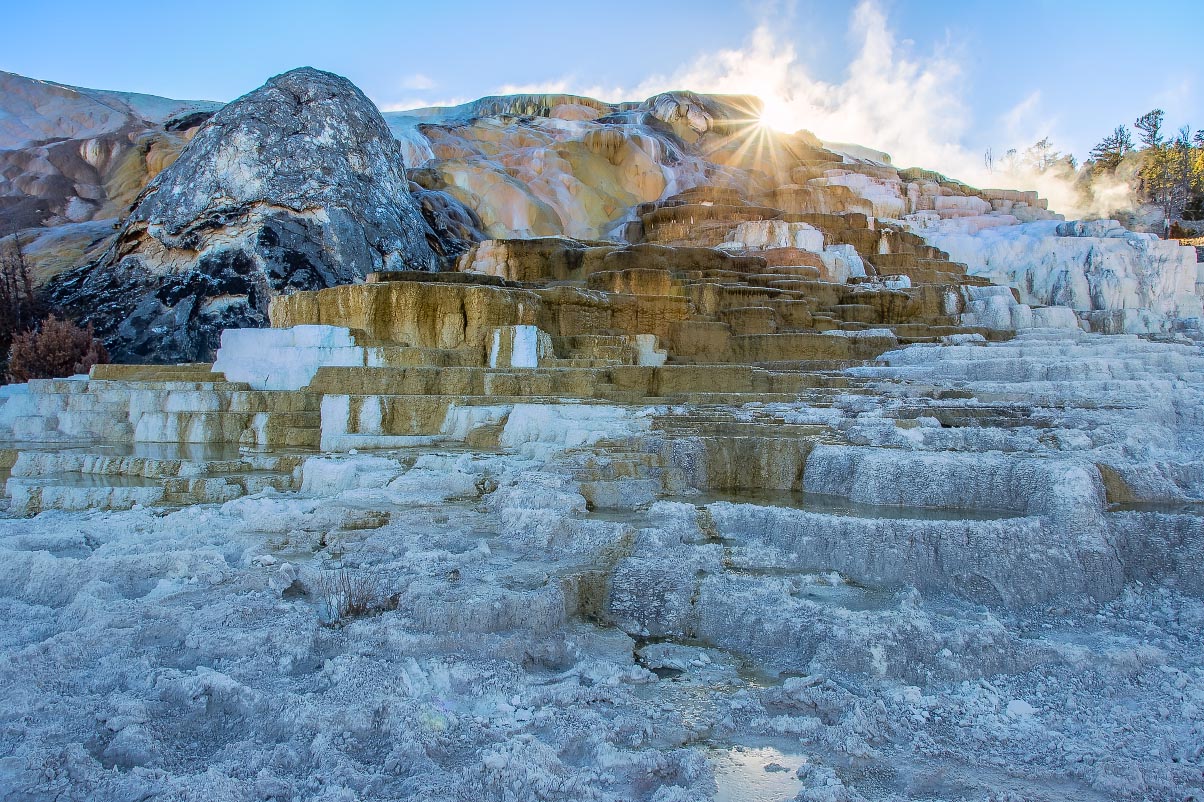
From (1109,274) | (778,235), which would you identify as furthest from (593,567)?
(1109,274)

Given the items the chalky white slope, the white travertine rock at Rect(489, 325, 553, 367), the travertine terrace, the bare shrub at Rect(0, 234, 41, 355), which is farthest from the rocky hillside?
the chalky white slope

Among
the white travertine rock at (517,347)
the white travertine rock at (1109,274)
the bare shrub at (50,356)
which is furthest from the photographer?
the white travertine rock at (1109,274)

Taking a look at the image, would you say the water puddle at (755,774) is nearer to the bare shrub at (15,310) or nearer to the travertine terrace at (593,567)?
the travertine terrace at (593,567)

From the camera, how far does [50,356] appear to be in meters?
11.4

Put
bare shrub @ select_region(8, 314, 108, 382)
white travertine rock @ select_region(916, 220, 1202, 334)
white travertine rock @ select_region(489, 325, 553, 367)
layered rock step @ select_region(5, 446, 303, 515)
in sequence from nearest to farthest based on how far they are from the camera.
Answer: layered rock step @ select_region(5, 446, 303, 515) < white travertine rock @ select_region(489, 325, 553, 367) < bare shrub @ select_region(8, 314, 108, 382) < white travertine rock @ select_region(916, 220, 1202, 334)

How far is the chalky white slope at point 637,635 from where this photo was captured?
7.34 feet

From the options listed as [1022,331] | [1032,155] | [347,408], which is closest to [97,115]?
[347,408]

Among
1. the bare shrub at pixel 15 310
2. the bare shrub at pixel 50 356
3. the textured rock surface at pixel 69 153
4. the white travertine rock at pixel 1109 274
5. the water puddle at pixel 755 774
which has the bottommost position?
the water puddle at pixel 755 774

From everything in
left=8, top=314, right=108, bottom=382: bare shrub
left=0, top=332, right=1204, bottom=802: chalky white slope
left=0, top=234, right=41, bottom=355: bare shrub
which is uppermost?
left=0, top=234, right=41, bottom=355: bare shrub

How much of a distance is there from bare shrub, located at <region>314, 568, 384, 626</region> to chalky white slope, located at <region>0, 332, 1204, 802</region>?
3 cm

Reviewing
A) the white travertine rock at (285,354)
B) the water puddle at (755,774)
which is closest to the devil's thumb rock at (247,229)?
the white travertine rock at (285,354)

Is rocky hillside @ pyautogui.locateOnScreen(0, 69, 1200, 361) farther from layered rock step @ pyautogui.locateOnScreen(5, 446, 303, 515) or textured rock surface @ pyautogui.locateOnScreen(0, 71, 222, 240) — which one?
layered rock step @ pyautogui.locateOnScreen(5, 446, 303, 515)

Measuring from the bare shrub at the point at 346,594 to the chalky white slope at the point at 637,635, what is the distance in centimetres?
3

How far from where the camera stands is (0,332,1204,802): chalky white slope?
2.24m
